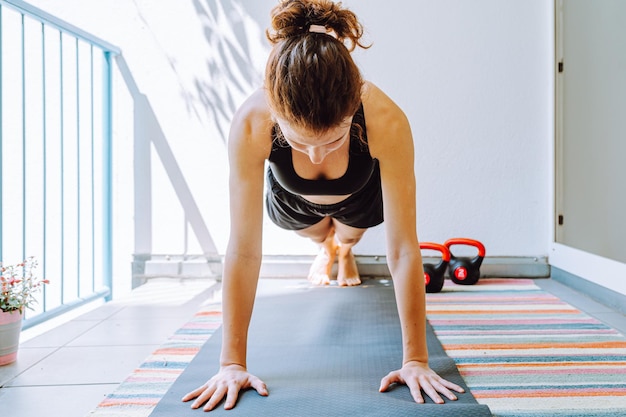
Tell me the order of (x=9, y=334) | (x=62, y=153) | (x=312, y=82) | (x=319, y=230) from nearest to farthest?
1. (x=312, y=82)
2. (x=9, y=334)
3. (x=319, y=230)
4. (x=62, y=153)

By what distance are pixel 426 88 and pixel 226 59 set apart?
3.61 ft

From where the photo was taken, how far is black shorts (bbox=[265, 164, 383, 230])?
6.45 ft

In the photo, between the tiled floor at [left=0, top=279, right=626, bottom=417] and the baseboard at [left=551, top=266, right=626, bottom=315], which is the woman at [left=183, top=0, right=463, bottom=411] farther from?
the baseboard at [left=551, top=266, right=626, bottom=315]

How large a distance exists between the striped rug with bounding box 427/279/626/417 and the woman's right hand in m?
0.59

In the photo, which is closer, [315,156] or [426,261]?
[315,156]

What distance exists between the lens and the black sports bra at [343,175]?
1.55m

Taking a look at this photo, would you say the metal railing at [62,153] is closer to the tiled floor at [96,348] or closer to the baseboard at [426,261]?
the tiled floor at [96,348]

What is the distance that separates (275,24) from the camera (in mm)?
1396

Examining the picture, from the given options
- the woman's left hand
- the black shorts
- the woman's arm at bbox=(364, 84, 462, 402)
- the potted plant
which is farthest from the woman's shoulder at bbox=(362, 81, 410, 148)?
the potted plant

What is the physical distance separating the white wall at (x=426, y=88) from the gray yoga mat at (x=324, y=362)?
839 mm

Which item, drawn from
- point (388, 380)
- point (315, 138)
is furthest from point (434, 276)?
point (315, 138)

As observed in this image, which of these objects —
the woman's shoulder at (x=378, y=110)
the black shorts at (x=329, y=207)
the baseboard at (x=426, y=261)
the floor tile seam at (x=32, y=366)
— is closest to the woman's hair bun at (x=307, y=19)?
the woman's shoulder at (x=378, y=110)

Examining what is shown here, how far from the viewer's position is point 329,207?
6.73ft

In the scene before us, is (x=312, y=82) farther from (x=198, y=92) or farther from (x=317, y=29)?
(x=198, y=92)
